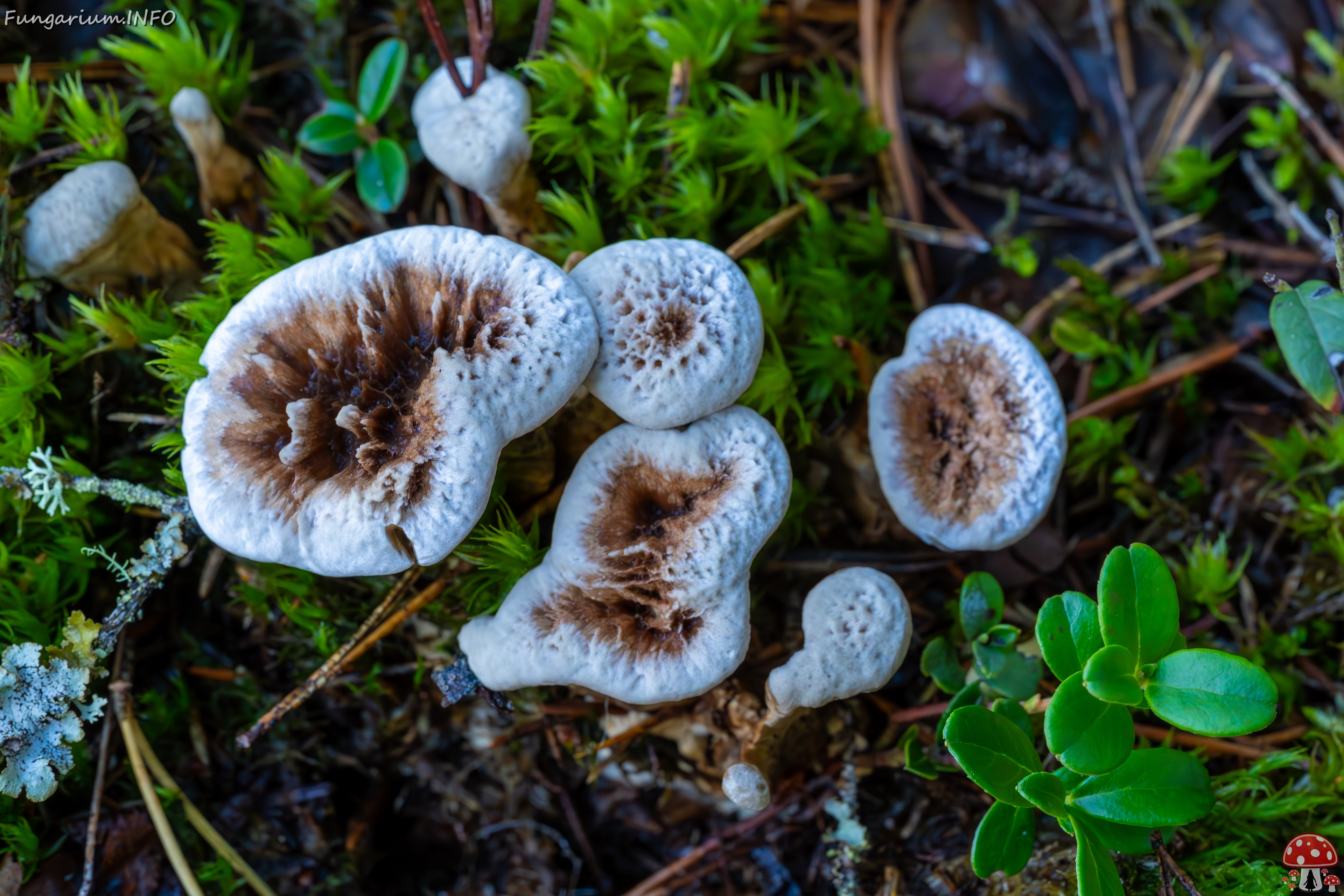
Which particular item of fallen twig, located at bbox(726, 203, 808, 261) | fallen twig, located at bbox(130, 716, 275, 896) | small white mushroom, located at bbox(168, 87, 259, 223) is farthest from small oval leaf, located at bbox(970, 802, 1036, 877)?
small white mushroom, located at bbox(168, 87, 259, 223)

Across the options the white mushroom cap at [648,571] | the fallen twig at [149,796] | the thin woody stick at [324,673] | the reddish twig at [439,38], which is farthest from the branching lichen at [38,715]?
the reddish twig at [439,38]

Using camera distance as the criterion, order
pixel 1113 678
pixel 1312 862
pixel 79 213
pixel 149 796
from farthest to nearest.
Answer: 1. pixel 149 796
2. pixel 79 213
3. pixel 1312 862
4. pixel 1113 678

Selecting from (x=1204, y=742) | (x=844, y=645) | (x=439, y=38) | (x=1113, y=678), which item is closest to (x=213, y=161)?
(x=439, y=38)

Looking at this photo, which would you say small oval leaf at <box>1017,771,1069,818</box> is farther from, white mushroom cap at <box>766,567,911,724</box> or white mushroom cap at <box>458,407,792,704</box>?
white mushroom cap at <box>458,407,792,704</box>

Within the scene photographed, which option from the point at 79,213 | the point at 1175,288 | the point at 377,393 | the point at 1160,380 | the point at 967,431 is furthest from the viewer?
the point at 1175,288

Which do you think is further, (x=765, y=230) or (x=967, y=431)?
(x=765, y=230)

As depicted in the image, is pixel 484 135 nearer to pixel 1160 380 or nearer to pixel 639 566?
pixel 639 566

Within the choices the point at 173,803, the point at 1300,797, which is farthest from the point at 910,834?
the point at 173,803
